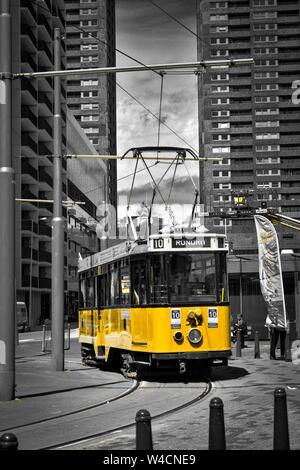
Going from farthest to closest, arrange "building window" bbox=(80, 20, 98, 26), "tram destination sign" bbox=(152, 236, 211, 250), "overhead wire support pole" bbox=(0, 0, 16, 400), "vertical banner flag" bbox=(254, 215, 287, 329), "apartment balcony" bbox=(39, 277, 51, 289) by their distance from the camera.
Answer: "building window" bbox=(80, 20, 98, 26) < "apartment balcony" bbox=(39, 277, 51, 289) < "vertical banner flag" bbox=(254, 215, 287, 329) < "tram destination sign" bbox=(152, 236, 211, 250) < "overhead wire support pole" bbox=(0, 0, 16, 400)

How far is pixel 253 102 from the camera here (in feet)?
434

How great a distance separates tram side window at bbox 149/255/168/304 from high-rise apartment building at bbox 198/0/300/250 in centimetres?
11396

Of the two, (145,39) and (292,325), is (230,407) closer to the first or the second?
(145,39)

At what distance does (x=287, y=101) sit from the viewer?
131 metres

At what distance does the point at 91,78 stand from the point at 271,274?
11800 centimetres

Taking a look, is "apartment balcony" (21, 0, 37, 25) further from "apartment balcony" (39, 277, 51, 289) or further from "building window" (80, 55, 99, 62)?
"building window" (80, 55, 99, 62)

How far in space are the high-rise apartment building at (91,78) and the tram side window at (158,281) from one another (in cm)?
11744

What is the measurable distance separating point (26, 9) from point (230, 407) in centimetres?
6744

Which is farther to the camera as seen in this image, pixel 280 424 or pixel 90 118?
pixel 90 118

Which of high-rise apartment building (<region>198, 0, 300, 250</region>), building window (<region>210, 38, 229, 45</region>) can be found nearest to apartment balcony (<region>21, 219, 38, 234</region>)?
high-rise apartment building (<region>198, 0, 300, 250</region>)

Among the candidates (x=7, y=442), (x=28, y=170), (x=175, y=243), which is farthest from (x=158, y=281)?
(x=28, y=170)

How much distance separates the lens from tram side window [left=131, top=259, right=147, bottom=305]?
16688mm

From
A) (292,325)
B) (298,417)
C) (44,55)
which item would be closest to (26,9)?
(44,55)

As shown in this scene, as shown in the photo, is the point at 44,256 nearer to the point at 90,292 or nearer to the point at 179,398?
the point at 90,292
